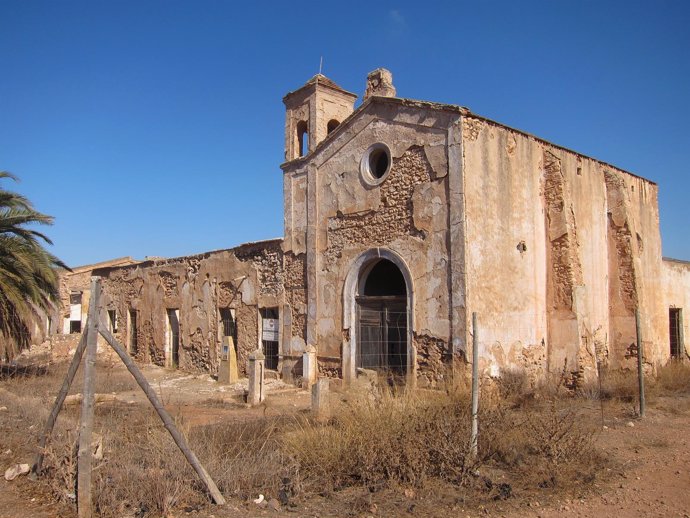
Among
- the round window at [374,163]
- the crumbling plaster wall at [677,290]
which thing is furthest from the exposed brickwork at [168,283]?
the crumbling plaster wall at [677,290]

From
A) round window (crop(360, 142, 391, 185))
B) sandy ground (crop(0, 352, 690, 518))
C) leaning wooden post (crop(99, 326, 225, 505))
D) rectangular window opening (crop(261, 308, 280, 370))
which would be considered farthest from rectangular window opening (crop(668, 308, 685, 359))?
leaning wooden post (crop(99, 326, 225, 505))

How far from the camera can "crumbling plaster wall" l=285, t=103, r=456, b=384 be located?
39.5 ft

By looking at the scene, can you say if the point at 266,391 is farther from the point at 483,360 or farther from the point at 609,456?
the point at 609,456

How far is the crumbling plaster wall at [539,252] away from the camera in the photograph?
11.9m

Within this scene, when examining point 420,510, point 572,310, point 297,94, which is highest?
point 297,94

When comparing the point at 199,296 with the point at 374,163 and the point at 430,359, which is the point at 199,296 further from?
the point at 430,359

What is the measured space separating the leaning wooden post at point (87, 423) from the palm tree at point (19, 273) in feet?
28.6

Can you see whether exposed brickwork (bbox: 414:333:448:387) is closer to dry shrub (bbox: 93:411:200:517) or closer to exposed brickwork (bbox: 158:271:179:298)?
dry shrub (bbox: 93:411:200:517)

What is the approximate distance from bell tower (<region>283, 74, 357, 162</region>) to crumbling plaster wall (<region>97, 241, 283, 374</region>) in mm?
2891

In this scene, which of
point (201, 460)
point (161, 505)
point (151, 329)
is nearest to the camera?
point (161, 505)

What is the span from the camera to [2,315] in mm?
13156

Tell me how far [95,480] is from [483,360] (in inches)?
306

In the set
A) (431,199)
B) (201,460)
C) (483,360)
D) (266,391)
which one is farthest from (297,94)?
(201,460)

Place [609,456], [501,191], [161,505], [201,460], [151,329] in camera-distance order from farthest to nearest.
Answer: [151,329]
[501,191]
[609,456]
[201,460]
[161,505]
